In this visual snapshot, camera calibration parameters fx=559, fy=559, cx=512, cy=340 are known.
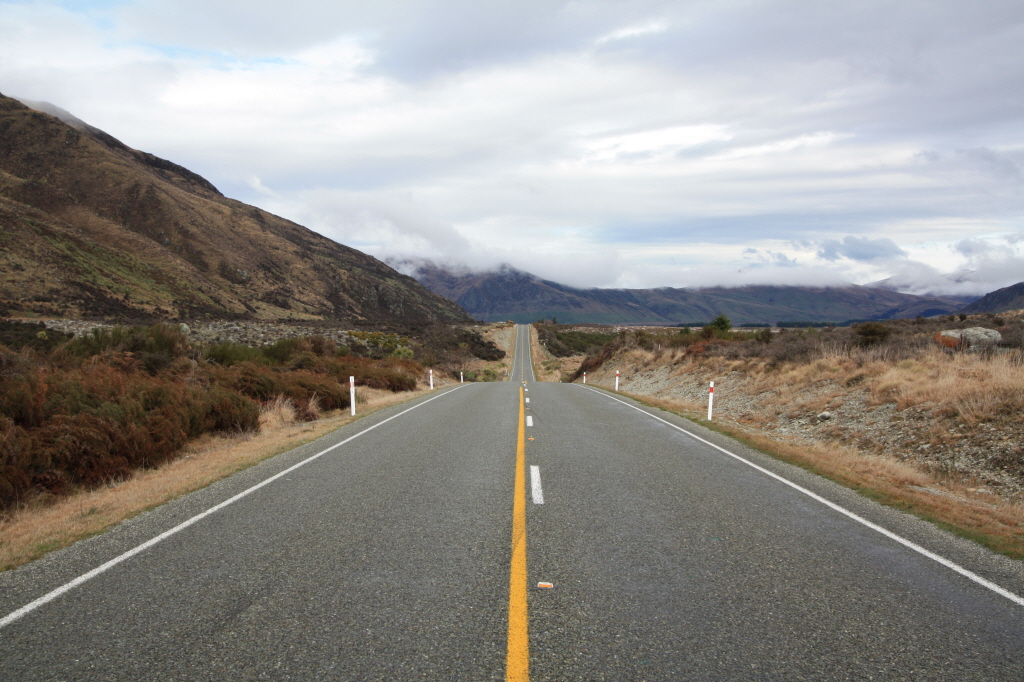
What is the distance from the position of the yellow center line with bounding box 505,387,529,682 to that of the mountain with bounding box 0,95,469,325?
54.2 m

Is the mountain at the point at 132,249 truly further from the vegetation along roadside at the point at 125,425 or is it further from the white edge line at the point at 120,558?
the white edge line at the point at 120,558

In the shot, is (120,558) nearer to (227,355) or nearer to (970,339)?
(227,355)

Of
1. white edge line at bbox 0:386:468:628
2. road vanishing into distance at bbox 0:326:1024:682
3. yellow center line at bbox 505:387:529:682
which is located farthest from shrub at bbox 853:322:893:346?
white edge line at bbox 0:386:468:628

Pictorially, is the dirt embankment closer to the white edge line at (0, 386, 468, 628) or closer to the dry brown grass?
the white edge line at (0, 386, 468, 628)

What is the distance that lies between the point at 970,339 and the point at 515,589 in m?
18.7

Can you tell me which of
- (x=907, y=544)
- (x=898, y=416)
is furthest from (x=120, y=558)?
(x=898, y=416)

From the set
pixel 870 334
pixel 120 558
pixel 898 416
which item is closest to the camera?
pixel 120 558

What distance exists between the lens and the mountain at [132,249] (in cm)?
5781

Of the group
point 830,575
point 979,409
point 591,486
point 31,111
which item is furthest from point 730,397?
point 31,111

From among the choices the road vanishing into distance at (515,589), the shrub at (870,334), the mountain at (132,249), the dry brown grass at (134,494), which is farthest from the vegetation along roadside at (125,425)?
the mountain at (132,249)

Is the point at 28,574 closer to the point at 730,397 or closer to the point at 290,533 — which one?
the point at 290,533

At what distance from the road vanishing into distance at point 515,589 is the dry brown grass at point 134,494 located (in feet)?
1.18

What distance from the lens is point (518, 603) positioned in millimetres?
4051

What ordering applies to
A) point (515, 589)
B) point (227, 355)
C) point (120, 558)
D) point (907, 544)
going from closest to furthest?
→ point (515, 589) → point (120, 558) → point (907, 544) → point (227, 355)
